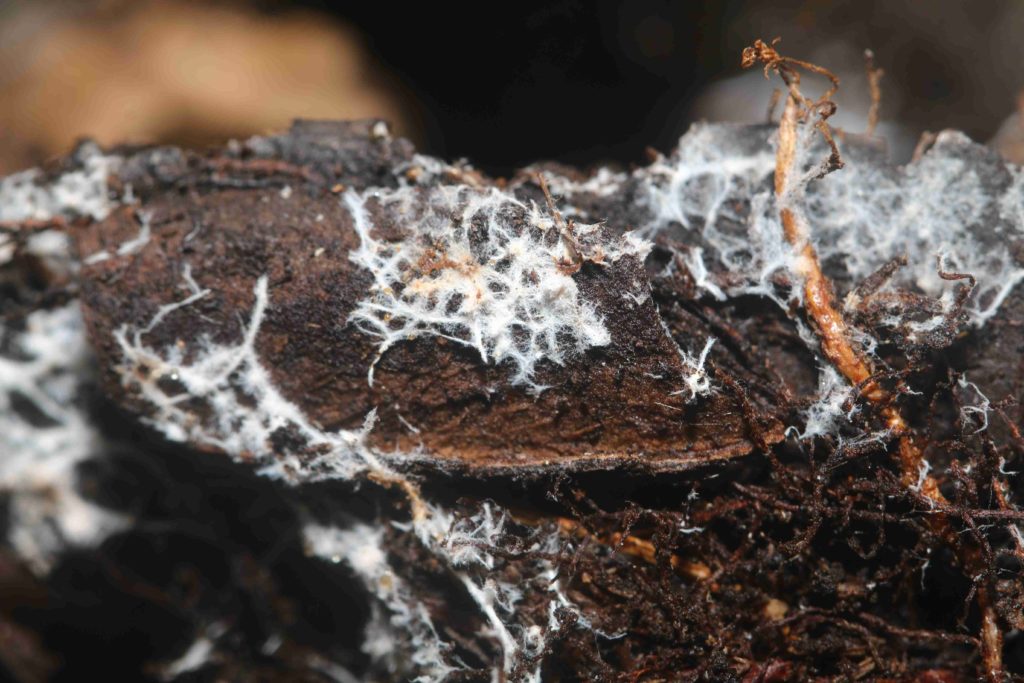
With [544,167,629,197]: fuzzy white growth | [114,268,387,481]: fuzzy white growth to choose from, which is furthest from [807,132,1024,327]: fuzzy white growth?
[114,268,387,481]: fuzzy white growth

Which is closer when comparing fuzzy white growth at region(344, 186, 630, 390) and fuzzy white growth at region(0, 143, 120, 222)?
fuzzy white growth at region(344, 186, 630, 390)

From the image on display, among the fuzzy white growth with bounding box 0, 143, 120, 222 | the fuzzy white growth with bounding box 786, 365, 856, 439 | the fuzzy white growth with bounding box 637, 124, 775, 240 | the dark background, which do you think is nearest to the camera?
the fuzzy white growth with bounding box 786, 365, 856, 439

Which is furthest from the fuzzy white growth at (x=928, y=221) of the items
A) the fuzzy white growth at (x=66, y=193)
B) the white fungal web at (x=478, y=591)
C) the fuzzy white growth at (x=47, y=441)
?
the fuzzy white growth at (x=47, y=441)

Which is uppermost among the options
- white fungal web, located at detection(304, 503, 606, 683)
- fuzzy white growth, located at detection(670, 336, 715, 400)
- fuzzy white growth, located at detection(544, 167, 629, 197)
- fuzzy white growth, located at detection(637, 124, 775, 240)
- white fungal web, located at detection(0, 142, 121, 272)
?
fuzzy white growth, located at detection(637, 124, 775, 240)

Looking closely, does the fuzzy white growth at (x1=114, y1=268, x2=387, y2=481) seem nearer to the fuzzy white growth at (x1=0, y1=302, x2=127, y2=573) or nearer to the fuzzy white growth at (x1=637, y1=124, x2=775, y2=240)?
the fuzzy white growth at (x1=0, y1=302, x2=127, y2=573)

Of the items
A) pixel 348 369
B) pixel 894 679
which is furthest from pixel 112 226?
pixel 894 679

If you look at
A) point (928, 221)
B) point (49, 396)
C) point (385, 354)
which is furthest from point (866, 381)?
point (49, 396)

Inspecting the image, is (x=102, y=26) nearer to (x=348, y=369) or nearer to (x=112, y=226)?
(x=112, y=226)

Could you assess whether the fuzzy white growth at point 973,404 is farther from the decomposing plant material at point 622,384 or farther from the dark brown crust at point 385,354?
the dark brown crust at point 385,354
